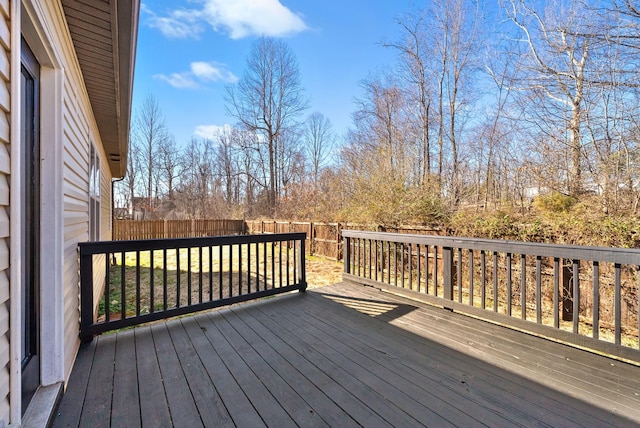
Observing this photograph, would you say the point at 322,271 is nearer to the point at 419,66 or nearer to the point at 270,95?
the point at 419,66

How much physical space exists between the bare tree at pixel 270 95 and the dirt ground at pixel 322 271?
10.3 m

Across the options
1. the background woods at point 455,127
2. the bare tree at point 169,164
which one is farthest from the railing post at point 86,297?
the bare tree at point 169,164

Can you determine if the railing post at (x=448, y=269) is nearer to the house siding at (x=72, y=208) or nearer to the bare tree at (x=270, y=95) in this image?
the house siding at (x=72, y=208)

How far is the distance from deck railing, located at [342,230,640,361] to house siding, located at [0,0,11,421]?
11.2ft

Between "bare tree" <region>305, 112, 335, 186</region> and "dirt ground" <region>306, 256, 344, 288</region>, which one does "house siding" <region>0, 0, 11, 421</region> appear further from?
"bare tree" <region>305, 112, 335, 186</region>

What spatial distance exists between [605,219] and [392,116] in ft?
28.8

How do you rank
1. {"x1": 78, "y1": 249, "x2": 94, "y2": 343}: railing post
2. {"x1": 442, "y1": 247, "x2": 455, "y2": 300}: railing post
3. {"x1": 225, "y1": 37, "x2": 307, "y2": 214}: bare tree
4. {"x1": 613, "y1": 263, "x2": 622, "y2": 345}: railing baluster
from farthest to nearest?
{"x1": 225, "y1": 37, "x2": 307, "y2": 214}: bare tree < {"x1": 442, "y1": 247, "x2": 455, "y2": 300}: railing post < {"x1": 78, "y1": 249, "x2": 94, "y2": 343}: railing post < {"x1": 613, "y1": 263, "x2": 622, "y2": 345}: railing baluster

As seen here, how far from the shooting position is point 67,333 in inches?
82.9

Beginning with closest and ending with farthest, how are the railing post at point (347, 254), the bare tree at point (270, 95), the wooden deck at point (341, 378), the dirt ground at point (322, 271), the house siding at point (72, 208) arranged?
the wooden deck at point (341, 378) < the house siding at point (72, 208) < the railing post at point (347, 254) < the dirt ground at point (322, 271) < the bare tree at point (270, 95)

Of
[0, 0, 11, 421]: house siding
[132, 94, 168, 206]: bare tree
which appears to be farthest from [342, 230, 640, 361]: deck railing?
[132, 94, 168, 206]: bare tree

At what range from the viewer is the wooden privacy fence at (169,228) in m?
12.6

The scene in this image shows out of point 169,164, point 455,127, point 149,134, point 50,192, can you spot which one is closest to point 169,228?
point 169,164

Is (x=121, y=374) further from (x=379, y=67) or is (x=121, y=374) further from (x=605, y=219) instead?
(x=379, y=67)

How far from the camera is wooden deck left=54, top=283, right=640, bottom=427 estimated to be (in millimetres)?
1664
